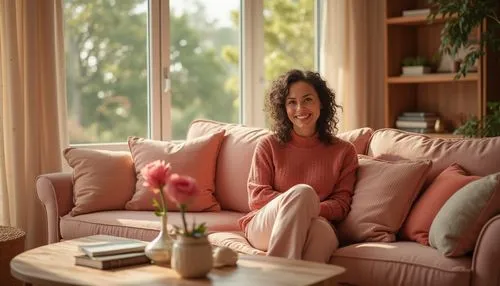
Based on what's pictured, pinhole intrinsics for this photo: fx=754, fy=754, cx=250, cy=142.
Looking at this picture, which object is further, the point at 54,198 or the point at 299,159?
the point at 54,198

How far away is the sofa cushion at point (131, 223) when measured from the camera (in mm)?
3467

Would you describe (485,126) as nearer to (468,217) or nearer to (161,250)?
(468,217)

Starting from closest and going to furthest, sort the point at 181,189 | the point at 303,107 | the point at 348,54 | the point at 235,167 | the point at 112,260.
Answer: the point at 181,189 → the point at 112,260 → the point at 303,107 → the point at 235,167 → the point at 348,54

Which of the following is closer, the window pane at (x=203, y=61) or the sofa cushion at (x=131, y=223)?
the sofa cushion at (x=131, y=223)

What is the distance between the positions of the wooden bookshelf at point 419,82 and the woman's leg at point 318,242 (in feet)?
7.89

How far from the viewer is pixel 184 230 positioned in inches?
91.7

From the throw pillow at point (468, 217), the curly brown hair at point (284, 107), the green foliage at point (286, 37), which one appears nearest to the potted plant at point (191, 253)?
the throw pillow at point (468, 217)

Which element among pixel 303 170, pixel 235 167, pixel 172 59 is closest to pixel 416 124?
pixel 172 59

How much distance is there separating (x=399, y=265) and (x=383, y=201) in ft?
1.30

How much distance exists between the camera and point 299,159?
3.37 metres

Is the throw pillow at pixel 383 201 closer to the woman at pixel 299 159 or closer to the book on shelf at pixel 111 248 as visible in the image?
the woman at pixel 299 159

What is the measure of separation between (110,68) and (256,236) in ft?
6.70

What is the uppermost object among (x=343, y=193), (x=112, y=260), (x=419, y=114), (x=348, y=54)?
(x=348, y=54)

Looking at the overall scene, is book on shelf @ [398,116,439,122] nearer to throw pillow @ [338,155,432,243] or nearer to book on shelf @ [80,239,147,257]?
throw pillow @ [338,155,432,243]
